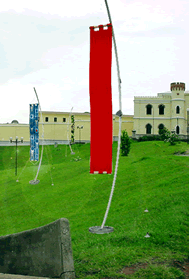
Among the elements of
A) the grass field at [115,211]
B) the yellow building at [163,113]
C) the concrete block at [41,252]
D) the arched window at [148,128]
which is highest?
the yellow building at [163,113]

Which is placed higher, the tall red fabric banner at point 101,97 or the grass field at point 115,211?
the tall red fabric banner at point 101,97

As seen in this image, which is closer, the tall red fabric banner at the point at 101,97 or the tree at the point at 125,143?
the tall red fabric banner at the point at 101,97

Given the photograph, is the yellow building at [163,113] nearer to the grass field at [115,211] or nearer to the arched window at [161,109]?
Answer: the arched window at [161,109]

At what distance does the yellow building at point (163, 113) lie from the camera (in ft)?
191

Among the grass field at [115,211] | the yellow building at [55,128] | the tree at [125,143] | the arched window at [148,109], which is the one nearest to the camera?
the grass field at [115,211]

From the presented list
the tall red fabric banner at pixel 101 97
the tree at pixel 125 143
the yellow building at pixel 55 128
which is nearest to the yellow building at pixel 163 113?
the yellow building at pixel 55 128

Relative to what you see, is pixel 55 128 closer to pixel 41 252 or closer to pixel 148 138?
pixel 148 138

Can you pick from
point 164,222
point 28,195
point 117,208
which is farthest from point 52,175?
point 164,222

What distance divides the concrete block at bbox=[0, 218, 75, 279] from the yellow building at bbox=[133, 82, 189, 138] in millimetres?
53575

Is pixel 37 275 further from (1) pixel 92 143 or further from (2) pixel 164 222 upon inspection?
(2) pixel 164 222

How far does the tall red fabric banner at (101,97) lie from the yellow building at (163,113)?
166ft

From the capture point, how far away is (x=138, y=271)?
6.57 metres

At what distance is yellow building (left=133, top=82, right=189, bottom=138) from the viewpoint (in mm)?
58250

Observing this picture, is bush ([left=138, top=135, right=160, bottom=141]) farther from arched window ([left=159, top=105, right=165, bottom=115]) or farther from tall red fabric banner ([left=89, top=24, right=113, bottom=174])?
tall red fabric banner ([left=89, top=24, right=113, bottom=174])
